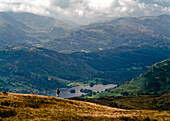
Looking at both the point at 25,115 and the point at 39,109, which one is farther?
the point at 39,109

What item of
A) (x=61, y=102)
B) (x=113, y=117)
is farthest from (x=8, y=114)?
(x=113, y=117)

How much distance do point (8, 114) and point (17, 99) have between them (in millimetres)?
17292

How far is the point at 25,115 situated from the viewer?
230ft

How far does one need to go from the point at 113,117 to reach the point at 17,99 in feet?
135

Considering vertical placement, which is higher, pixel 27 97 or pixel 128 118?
pixel 27 97

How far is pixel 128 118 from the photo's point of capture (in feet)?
245

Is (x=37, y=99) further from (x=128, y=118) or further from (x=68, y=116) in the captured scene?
(x=128, y=118)

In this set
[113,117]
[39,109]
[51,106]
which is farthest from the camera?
[51,106]

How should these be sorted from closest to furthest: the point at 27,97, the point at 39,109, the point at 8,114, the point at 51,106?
1. the point at 8,114
2. the point at 39,109
3. the point at 51,106
4. the point at 27,97

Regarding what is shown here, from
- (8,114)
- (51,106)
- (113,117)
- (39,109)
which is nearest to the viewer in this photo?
(8,114)

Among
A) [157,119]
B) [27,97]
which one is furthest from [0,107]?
[157,119]

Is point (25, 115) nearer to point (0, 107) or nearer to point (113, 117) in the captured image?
point (0, 107)

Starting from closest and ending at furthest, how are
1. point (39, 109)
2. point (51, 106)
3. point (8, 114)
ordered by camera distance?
point (8, 114), point (39, 109), point (51, 106)

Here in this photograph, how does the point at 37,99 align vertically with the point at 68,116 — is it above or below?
above
